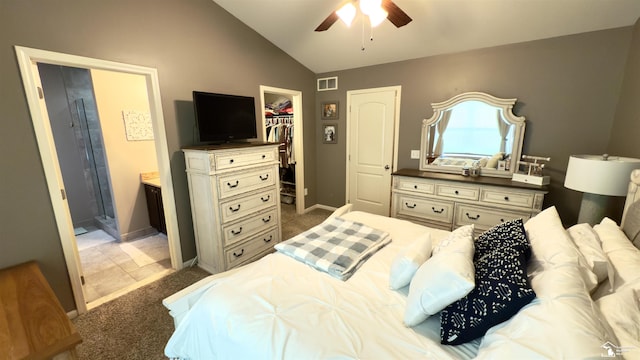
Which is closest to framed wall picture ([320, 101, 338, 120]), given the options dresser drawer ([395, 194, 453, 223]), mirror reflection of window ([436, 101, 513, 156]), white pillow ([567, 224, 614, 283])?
mirror reflection of window ([436, 101, 513, 156])

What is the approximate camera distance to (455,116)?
3.31 meters

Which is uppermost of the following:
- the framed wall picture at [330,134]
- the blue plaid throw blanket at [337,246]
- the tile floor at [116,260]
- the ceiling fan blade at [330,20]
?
the ceiling fan blade at [330,20]

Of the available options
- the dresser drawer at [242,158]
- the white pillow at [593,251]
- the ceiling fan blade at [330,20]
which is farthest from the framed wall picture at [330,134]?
the white pillow at [593,251]

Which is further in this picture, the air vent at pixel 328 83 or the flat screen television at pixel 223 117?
the air vent at pixel 328 83

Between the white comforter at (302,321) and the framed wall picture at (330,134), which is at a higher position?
the framed wall picture at (330,134)

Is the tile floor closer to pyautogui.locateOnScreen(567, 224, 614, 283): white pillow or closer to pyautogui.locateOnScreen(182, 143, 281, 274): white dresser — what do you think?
pyautogui.locateOnScreen(182, 143, 281, 274): white dresser

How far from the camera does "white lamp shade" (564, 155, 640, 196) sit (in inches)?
69.4

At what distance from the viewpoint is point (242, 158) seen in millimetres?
2713

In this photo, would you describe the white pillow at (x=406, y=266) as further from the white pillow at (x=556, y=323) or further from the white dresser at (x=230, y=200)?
the white dresser at (x=230, y=200)

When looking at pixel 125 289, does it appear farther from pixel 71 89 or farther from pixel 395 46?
pixel 395 46

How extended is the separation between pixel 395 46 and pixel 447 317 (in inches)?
126

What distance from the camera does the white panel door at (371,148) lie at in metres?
3.88

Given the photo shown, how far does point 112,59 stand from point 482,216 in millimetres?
3904

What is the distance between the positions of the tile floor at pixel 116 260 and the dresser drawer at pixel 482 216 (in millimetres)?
3362
